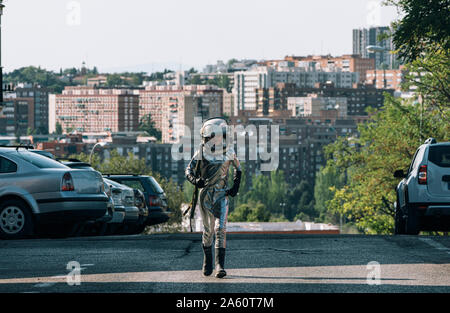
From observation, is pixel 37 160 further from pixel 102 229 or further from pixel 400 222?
pixel 400 222

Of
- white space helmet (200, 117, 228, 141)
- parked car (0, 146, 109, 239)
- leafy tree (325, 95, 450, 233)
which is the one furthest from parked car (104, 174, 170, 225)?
leafy tree (325, 95, 450, 233)

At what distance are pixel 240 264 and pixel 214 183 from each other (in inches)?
65.7

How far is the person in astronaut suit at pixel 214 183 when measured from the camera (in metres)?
10.8

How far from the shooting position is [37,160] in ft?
52.0

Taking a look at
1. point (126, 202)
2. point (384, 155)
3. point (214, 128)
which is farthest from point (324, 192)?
point (214, 128)

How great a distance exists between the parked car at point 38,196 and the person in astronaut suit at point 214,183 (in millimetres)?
4922

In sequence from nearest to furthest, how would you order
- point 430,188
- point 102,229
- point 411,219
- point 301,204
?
point 430,188
point 411,219
point 102,229
point 301,204

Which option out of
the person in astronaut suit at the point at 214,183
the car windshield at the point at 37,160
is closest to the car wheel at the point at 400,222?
the car windshield at the point at 37,160

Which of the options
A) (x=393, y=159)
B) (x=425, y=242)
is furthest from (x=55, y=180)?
(x=393, y=159)

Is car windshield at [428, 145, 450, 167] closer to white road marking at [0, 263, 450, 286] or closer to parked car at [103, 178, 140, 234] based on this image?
white road marking at [0, 263, 450, 286]

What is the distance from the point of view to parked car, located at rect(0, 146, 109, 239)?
15445 mm

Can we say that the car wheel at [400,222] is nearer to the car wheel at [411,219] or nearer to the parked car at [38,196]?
the car wheel at [411,219]

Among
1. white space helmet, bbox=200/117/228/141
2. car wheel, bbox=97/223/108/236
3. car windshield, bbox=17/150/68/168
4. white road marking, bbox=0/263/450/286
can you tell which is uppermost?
white space helmet, bbox=200/117/228/141
